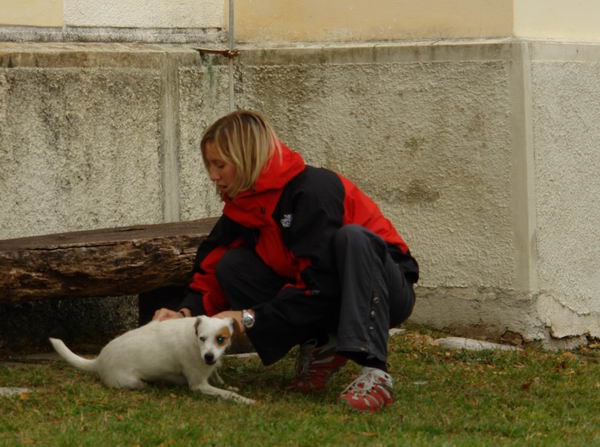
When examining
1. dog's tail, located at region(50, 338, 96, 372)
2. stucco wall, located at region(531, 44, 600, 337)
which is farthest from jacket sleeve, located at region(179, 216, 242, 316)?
stucco wall, located at region(531, 44, 600, 337)

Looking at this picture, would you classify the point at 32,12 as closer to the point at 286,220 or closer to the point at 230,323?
the point at 286,220

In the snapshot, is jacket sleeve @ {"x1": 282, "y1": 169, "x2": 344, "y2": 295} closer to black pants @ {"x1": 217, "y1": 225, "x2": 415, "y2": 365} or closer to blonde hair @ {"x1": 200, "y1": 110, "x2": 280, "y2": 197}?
black pants @ {"x1": 217, "y1": 225, "x2": 415, "y2": 365}

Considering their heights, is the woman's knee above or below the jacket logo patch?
below

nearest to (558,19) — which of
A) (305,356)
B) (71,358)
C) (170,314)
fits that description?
(305,356)

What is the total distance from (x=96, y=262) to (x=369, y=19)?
247cm

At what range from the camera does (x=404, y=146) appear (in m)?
7.10

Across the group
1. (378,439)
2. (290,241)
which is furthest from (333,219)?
(378,439)

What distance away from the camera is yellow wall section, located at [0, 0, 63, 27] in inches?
255

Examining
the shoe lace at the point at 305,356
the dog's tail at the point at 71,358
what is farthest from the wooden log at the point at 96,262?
the shoe lace at the point at 305,356

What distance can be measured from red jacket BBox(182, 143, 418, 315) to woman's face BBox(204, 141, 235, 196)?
0.09 meters

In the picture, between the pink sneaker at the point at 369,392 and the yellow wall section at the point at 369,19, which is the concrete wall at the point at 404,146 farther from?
the pink sneaker at the point at 369,392

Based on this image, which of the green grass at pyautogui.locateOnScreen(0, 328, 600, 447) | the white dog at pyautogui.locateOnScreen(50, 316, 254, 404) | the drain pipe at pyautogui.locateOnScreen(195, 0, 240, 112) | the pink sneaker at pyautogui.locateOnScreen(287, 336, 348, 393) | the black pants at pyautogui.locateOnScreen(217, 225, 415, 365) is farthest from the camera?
the drain pipe at pyautogui.locateOnScreen(195, 0, 240, 112)

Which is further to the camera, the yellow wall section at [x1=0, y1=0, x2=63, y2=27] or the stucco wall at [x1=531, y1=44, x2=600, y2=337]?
the stucco wall at [x1=531, y1=44, x2=600, y2=337]

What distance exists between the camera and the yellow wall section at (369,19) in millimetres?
6891
